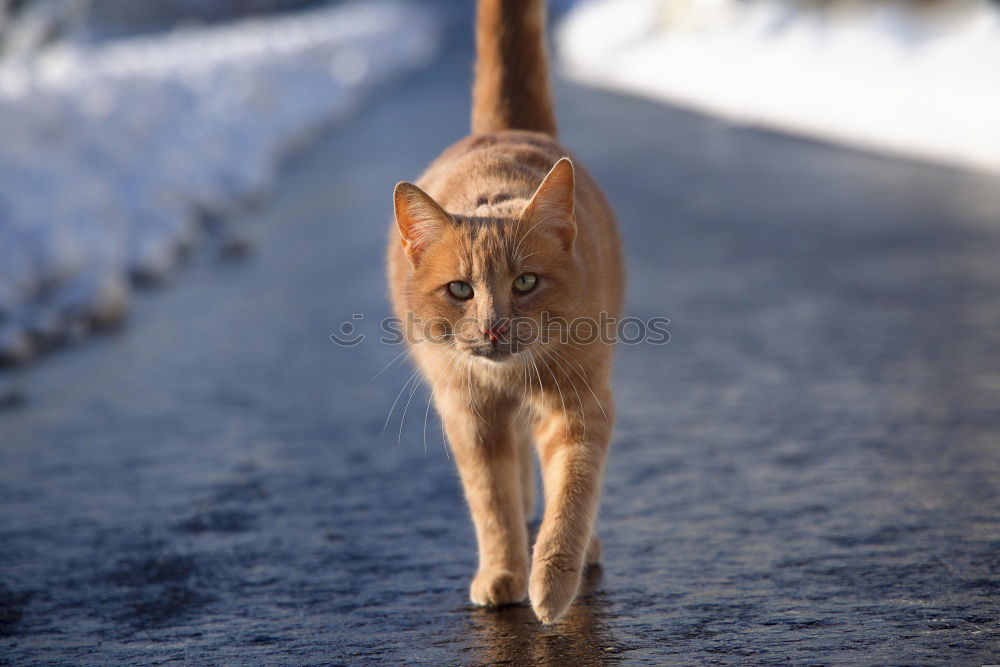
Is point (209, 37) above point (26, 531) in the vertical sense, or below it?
above

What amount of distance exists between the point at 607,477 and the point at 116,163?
6536 mm

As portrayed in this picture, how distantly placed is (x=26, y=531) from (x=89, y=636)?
90 cm

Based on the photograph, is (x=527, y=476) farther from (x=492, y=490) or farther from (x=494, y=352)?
(x=494, y=352)

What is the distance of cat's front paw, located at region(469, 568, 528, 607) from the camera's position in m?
3.07

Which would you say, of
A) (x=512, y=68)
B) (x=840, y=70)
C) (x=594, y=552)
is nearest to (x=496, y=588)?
(x=594, y=552)

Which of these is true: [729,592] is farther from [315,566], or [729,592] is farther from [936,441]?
[936,441]

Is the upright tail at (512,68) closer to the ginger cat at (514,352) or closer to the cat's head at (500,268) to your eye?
the ginger cat at (514,352)

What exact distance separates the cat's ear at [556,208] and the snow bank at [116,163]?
3.51 m

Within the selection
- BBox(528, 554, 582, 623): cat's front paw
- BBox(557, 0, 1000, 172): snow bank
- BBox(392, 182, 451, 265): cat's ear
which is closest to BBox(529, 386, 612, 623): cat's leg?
BBox(528, 554, 582, 623): cat's front paw

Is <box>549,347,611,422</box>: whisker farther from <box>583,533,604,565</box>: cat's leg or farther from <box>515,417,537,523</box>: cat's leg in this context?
<box>515,417,537,523</box>: cat's leg

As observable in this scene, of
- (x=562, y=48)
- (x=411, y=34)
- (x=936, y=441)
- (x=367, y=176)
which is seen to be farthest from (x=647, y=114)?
(x=411, y=34)

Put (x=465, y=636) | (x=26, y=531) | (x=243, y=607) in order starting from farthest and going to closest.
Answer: (x=26, y=531) < (x=243, y=607) < (x=465, y=636)

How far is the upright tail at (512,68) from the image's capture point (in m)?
4.04

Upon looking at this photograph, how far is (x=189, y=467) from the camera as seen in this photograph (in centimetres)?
428
